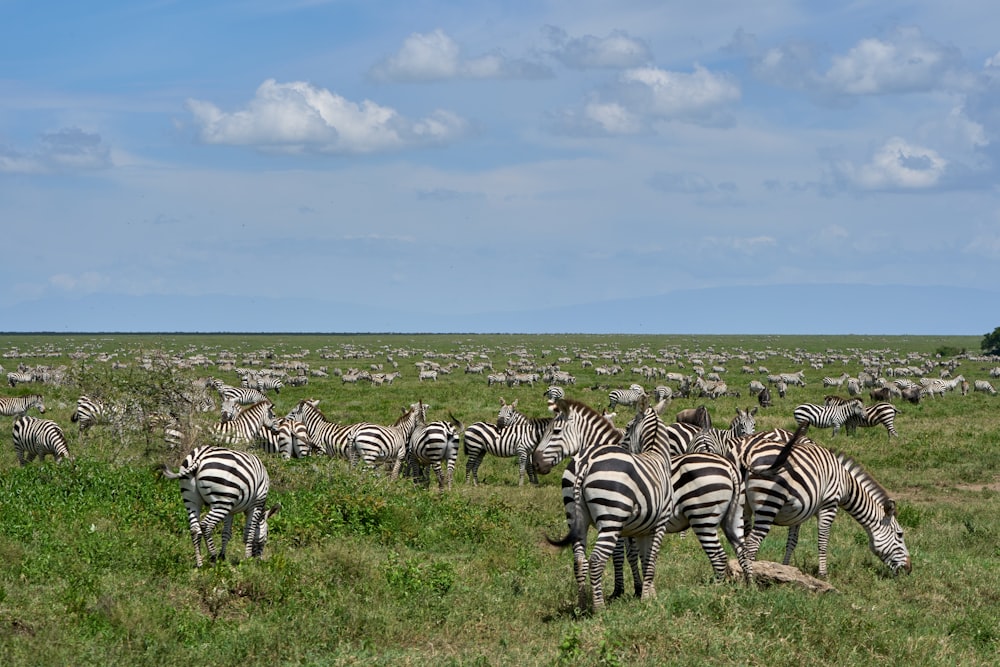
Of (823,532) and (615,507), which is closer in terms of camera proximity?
(615,507)

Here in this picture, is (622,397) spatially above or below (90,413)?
above

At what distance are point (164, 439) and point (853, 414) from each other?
900 inches

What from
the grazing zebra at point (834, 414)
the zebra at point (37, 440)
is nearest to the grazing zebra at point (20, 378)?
the zebra at point (37, 440)

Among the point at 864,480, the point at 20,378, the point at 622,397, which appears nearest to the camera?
the point at 864,480

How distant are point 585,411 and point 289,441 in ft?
26.8

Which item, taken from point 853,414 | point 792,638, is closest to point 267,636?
point 792,638

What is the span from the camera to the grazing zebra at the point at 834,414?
3331cm

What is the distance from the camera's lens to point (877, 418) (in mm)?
32781

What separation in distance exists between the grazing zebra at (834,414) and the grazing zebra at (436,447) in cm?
1610

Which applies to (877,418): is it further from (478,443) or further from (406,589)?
(406,589)

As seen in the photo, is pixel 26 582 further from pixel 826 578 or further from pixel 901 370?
pixel 901 370

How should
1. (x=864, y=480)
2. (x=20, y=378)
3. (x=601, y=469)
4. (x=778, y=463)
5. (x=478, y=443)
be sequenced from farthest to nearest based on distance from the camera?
1. (x=20, y=378)
2. (x=478, y=443)
3. (x=864, y=480)
4. (x=778, y=463)
5. (x=601, y=469)

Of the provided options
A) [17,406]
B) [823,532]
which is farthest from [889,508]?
[17,406]

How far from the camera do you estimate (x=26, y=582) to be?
39.0ft
